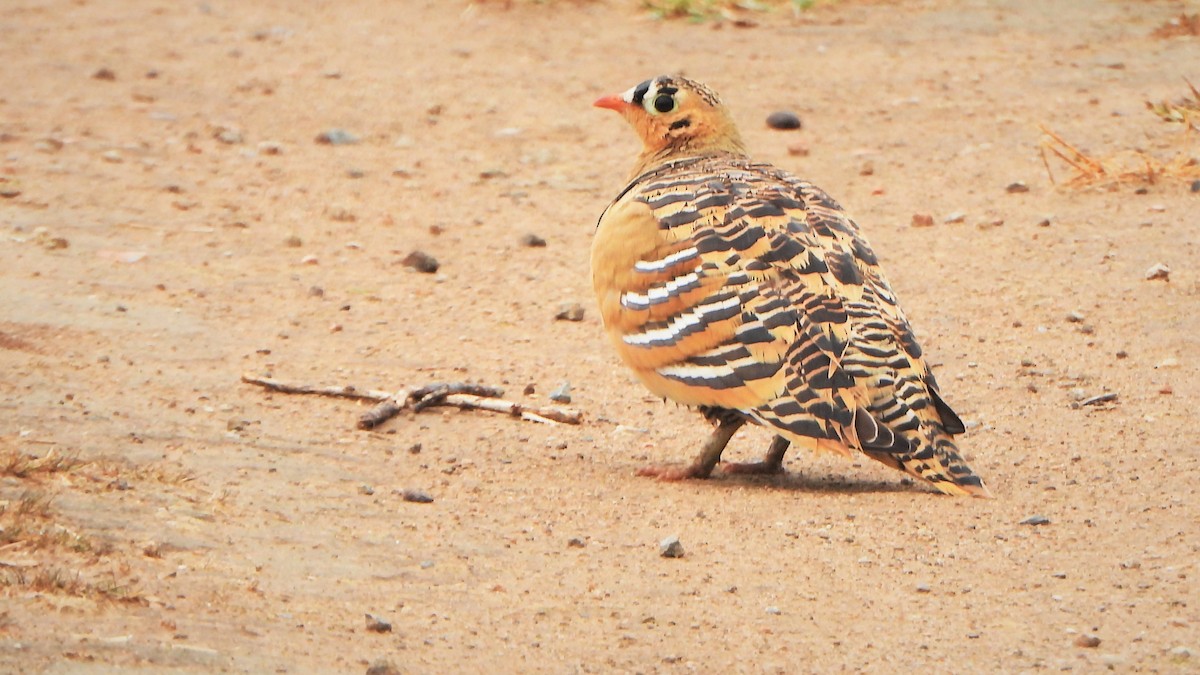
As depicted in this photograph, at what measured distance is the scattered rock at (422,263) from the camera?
7.85 m

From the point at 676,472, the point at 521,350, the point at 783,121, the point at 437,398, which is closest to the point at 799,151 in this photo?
the point at 783,121

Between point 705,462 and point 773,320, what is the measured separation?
2.11ft

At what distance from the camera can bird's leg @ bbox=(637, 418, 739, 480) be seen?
5277mm

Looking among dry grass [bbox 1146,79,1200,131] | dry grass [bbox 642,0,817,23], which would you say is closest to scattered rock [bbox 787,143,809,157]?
dry grass [bbox 1146,79,1200,131]

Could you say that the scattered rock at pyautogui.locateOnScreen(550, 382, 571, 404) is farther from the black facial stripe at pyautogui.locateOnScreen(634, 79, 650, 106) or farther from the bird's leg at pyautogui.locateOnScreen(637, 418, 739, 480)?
the black facial stripe at pyautogui.locateOnScreen(634, 79, 650, 106)

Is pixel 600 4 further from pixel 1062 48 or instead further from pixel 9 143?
pixel 9 143

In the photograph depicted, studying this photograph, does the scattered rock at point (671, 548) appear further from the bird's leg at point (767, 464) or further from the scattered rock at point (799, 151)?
the scattered rock at point (799, 151)

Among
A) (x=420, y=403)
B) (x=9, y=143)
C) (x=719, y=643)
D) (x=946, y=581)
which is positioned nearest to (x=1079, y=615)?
(x=946, y=581)

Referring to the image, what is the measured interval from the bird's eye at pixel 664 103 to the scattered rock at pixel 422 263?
2.03 m

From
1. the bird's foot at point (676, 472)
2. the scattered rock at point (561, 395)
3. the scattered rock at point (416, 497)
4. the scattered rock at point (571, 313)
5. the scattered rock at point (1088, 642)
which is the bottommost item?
the scattered rock at point (571, 313)

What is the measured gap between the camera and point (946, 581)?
437 cm

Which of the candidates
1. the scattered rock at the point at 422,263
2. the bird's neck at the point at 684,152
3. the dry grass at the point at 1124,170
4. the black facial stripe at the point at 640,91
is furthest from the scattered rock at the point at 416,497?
the dry grass at the point at 1124,170

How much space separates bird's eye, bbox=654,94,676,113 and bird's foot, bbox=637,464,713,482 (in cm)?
145

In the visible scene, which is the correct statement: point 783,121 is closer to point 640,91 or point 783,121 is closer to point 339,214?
point 339,214
